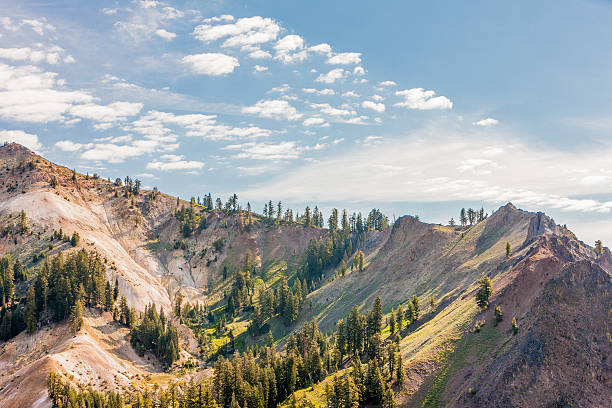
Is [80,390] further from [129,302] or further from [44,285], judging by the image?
[129,302]

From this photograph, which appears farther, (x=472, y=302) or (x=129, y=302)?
(x=129, y=302)

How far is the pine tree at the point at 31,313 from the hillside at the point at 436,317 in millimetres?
2731

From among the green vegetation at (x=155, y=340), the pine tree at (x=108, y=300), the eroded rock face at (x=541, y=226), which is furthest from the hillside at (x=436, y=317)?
the pine tree at (x=108, y=300)

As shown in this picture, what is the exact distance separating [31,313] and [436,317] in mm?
124862

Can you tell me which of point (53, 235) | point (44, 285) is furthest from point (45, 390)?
point (53, 235)

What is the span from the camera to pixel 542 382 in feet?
205

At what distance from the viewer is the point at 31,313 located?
120 m

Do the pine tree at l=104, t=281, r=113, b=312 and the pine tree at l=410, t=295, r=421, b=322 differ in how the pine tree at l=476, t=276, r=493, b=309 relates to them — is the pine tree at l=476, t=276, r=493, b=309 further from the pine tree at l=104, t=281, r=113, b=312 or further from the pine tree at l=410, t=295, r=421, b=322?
the pine tree at l=104, t=281, r=113, b=312

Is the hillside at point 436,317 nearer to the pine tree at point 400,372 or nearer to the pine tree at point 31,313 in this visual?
the pine tree at point 400,372

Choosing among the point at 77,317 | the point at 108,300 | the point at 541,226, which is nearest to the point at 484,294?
the point at 541,226

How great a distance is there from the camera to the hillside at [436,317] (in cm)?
6588

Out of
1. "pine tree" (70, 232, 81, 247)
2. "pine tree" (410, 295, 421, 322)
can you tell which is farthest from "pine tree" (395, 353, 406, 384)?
"pine tree" (70, 232, 81, 247)

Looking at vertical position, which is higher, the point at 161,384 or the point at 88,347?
the point at 88,347

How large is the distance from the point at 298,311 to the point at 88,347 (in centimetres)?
8694
